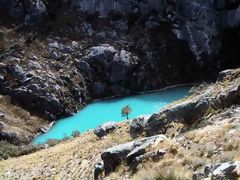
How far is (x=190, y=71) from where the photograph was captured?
9331 centimetres

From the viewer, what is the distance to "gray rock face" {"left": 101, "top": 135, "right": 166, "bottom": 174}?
1922 cm

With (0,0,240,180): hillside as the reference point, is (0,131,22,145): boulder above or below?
below

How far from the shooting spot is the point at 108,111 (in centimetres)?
7969

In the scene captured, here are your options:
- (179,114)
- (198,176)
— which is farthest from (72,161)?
(198,176)

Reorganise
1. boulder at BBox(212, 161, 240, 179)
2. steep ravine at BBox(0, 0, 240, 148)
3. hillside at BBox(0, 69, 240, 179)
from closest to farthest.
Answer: boulder at BBox(212, 161, 240, 179) < hillside at BBox(0, 69, 240, 179) < steep ravine at BBox(0, 0, 240, 148)

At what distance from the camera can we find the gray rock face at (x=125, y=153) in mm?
19219

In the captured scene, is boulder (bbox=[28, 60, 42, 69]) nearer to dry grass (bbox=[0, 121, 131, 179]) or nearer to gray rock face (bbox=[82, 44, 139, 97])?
gray rock face (bbox=[82, 44, 139, 97])

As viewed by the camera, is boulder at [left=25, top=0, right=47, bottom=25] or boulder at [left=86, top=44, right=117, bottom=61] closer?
boulder at [left=86, top=44, right=117, bottom=61]

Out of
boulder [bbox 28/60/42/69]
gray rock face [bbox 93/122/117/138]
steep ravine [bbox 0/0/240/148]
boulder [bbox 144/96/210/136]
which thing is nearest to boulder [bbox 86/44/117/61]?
steep ravine [bbox 0/0/240/148]

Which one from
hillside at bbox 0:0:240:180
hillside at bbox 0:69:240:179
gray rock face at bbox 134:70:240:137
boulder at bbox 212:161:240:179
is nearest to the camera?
boulder at bbox 212:161:240:179

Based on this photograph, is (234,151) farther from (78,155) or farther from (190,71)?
(190,71)

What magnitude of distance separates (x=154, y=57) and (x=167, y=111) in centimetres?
6812

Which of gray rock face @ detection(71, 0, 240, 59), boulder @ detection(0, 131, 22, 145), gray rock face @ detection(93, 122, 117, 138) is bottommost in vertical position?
boulder @ detection(0, 131, 22, 145)

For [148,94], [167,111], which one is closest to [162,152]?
[167,111]
